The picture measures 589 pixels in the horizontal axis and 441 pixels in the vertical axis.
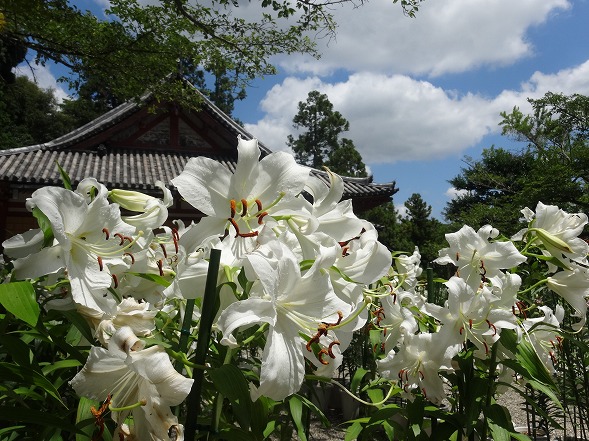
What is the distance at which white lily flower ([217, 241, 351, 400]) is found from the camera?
0.58 meters

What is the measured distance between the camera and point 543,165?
36.6 ft

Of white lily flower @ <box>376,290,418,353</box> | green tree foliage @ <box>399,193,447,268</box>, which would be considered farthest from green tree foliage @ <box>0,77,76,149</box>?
white lily flower @ <box>376,290,418,353</box>

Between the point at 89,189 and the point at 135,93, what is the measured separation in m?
6.78

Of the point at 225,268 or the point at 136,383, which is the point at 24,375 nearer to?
the point at 136,383

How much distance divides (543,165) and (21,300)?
12.0 metres

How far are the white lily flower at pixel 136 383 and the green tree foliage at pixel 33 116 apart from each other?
86.0 feet

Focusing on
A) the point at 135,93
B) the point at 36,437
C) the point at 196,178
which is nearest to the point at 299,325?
the point at 196,178

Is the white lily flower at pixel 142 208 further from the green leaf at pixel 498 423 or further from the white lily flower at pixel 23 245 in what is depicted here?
the green leaf at pixel 498 423

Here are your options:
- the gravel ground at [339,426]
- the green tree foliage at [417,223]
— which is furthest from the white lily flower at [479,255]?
the green tree foliage at [417,223]

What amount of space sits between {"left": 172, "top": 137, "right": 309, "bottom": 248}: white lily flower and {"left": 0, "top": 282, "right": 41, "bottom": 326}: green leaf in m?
0.21

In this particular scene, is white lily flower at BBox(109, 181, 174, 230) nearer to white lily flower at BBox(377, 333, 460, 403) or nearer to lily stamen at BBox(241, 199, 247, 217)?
lily stamen at BBox(241, 199, 247, 217)

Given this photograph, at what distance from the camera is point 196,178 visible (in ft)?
2.28

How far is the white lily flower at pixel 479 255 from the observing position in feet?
3.72

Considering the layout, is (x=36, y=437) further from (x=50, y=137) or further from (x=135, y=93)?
(x=50, y=137)
